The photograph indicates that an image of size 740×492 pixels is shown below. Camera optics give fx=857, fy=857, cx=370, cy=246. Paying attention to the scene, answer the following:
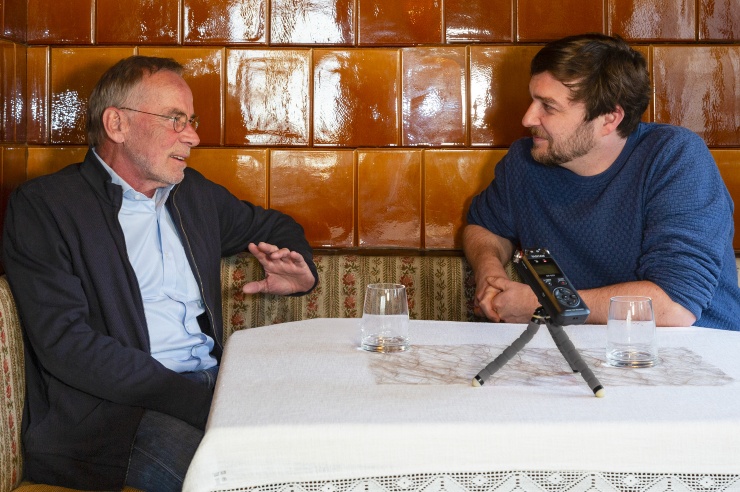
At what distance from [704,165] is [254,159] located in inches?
51.2

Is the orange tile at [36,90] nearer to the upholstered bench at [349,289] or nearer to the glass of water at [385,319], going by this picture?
the upholstered bench at [349,289]

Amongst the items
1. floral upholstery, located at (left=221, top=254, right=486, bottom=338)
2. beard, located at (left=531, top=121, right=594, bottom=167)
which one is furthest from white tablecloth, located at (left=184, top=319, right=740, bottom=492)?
floral upholstery, located at (left=221, top=254, right=486, bottom=338)

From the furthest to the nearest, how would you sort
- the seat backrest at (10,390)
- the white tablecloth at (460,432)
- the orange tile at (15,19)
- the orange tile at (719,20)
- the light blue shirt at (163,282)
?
the orange tile at (719,20), the orange tile at (15,19), the light blue shirt at (163,282), the seat backrest at (10,390), the white tablecloth at (460,432)

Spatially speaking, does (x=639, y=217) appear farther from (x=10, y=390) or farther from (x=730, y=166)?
(x=10, y=390)

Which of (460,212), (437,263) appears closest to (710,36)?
(460,212)

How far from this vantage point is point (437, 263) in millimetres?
2535

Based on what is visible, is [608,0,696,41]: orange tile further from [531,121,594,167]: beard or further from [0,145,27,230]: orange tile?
[0,145,27,230]: orange tile

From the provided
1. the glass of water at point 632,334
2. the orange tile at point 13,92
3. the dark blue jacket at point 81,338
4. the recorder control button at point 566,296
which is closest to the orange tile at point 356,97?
the dark blue jacket at point 81,338

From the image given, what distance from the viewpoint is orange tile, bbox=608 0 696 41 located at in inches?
102

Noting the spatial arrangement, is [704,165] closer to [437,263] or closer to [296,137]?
[437,263]

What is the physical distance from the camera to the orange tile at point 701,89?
2.62 meters

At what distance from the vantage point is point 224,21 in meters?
2.62

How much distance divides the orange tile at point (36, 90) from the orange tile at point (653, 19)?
174 cm

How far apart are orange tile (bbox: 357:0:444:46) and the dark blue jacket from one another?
95cm
